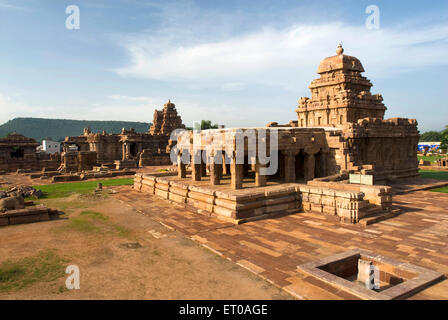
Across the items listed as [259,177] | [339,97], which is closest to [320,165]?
[259,177]

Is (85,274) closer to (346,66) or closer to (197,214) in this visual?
(197,214)

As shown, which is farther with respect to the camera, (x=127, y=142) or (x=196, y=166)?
(x=127, y=142)

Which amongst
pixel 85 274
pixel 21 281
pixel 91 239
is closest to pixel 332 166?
pixel 91 239

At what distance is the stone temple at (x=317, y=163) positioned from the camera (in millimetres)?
10742

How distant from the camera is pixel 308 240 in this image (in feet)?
27.0

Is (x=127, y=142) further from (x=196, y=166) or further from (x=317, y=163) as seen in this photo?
(x=317, y=163)

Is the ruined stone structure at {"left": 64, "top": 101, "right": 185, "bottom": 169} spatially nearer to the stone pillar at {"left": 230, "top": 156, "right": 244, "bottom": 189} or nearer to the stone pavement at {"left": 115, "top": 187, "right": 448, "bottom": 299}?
the stone pillar at {"left": 230, "top": 156, "right": 244, "bottom": 189}

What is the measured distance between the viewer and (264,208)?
10.8 meters

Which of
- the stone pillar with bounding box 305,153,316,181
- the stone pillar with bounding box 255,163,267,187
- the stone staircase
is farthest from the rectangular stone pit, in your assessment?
the stone pillar with bounding box 305,153,316,181

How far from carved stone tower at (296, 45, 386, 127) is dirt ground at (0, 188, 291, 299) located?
612 inches

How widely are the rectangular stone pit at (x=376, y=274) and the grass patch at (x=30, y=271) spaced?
5208mm

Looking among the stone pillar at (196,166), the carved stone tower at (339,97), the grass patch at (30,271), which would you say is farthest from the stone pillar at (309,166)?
the grass patch at (30,271)

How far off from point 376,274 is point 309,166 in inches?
345

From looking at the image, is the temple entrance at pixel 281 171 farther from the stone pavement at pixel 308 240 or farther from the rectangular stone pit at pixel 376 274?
the rectangular stone pit at pixel 376 274
